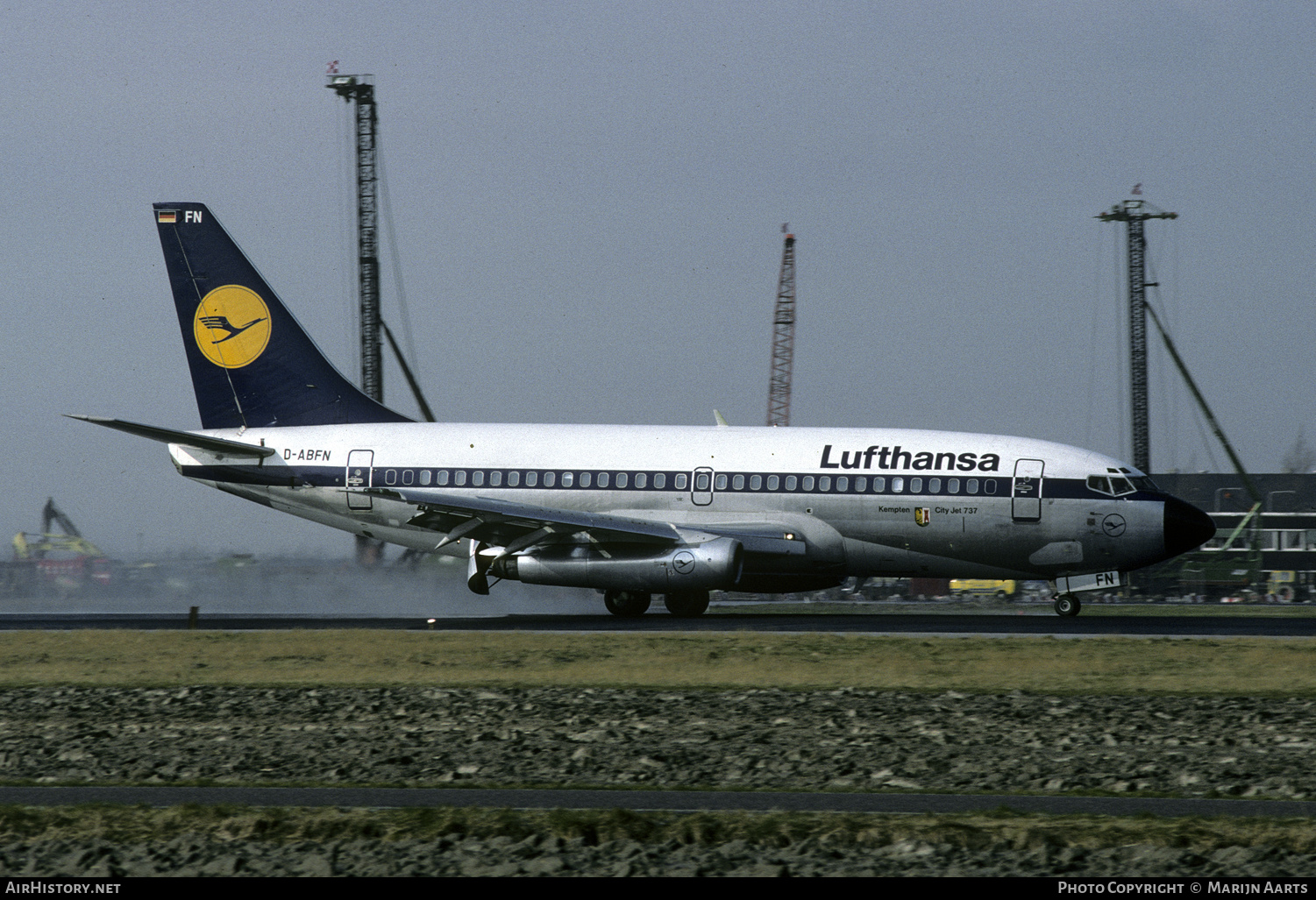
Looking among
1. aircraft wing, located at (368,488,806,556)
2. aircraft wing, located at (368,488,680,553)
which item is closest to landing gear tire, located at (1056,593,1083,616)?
aircraft wing, located at (368,488,806,556)

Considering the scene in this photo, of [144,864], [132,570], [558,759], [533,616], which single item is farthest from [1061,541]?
[132,570]

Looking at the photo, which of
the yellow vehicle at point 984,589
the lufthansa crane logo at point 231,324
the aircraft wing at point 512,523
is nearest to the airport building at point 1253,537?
the yellow vehicle at point 984,589

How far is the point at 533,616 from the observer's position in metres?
34.0

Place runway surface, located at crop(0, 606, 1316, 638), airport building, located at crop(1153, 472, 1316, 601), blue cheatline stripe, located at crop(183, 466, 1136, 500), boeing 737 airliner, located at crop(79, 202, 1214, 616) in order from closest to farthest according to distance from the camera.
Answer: runway surface, located at crop(0, 606, 1316, 638) → boeing 737 airliner, located at crop(79, 202, 1214, 616) → blue cheatline stripe, located at crop(183, 466, 1136, 500) → airport building, located at crop(1153, 472, 1316, 601)

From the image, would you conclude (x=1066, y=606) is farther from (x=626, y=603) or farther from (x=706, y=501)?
(x=626, y=603)

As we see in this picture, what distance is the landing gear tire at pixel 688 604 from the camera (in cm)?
3353

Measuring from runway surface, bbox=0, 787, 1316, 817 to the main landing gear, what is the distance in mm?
21360

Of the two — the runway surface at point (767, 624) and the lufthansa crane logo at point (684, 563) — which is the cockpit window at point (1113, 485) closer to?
the runway surface at point (767, 624)

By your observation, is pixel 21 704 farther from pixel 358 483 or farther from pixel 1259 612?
pixel 1259 612

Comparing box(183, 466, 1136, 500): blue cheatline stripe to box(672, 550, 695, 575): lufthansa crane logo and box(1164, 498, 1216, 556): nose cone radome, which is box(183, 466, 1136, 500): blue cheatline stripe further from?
box(672, 550, 695, 575): lufthansa crane logo

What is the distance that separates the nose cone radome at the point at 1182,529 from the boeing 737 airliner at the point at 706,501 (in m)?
0.04

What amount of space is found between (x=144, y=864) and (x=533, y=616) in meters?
24.9

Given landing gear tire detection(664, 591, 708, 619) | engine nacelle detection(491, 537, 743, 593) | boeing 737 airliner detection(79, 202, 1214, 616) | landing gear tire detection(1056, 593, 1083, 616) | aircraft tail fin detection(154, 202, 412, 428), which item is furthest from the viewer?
aircraft tail fin detection(154, 202, 412, 428)

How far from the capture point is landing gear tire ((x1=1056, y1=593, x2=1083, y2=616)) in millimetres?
31625
